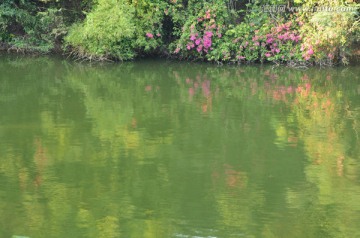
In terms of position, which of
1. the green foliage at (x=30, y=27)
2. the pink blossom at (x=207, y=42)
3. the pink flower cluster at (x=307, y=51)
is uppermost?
the green foliage at (x=30, y=27)

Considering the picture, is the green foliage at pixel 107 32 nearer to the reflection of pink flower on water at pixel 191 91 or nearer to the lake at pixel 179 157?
the lake at pixel 179 157

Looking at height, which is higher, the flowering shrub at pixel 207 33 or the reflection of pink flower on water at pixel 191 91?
the flowering shrub at pixel 207 33

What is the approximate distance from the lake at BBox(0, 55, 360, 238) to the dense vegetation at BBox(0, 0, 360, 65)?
1.67m

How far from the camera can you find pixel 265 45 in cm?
1747

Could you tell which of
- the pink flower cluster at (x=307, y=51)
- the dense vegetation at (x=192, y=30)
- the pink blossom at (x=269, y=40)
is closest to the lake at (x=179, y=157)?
the pink flower cluster at (x=307, y=51)

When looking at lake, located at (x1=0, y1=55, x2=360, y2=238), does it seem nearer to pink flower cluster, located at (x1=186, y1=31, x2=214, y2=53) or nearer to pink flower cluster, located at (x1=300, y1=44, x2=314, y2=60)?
pink flower cluster, located at (x1=300, y1=44, x2=314, y2=60)

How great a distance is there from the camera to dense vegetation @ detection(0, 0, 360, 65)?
1683 centimetres

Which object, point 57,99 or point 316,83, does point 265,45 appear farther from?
point 57,99

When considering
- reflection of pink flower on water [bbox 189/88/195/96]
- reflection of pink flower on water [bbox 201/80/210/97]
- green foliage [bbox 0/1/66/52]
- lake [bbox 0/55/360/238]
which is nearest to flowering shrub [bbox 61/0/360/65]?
green foliage [bbox 0/1/66/52]

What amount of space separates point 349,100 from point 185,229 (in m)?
7.39

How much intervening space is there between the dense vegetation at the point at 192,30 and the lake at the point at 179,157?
1666 millimetres

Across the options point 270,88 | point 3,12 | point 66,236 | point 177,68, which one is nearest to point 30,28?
point 3,12

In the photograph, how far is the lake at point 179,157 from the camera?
22.7 ft

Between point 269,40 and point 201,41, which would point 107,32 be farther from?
point 269,40
